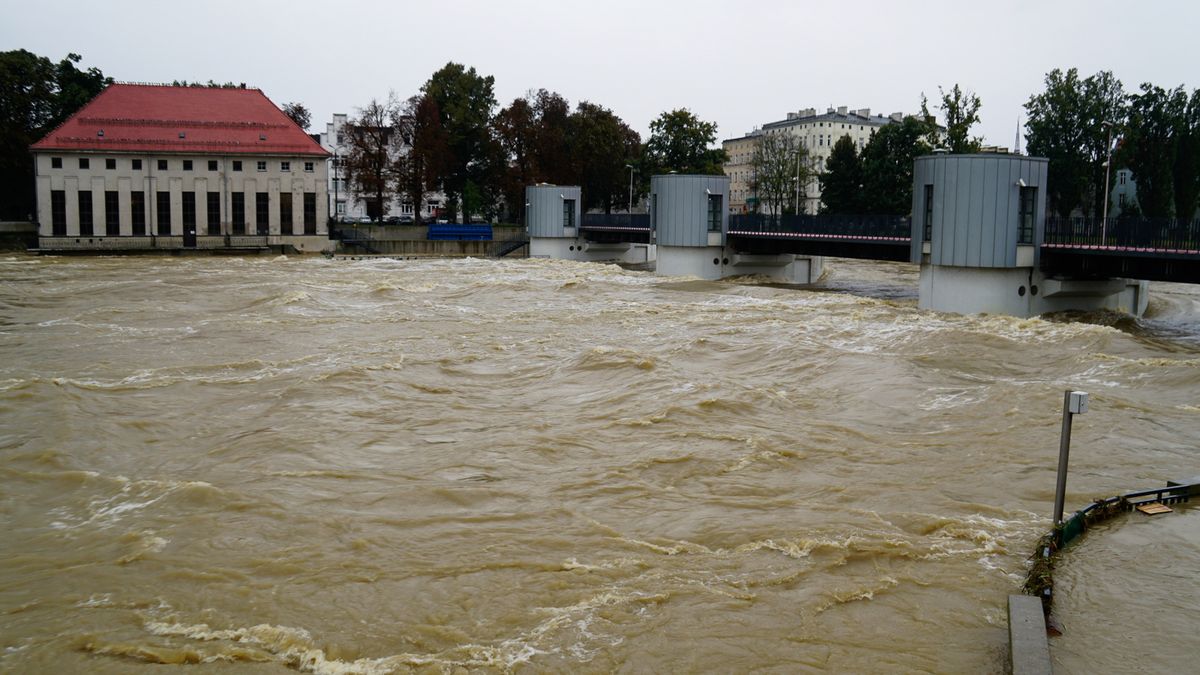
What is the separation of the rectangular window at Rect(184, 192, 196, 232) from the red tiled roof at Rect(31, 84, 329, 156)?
3.04m

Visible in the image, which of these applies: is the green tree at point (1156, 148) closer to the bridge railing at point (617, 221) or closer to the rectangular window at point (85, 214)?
A: the bridge railing at point (617, 221)

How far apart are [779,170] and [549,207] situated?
31485mm

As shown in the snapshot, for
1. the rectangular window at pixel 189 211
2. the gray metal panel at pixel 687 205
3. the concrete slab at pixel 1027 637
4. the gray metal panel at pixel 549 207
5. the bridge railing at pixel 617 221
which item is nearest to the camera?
the concrete slab at pixel 1027 637

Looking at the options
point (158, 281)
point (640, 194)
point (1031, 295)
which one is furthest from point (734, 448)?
point (640, 194)

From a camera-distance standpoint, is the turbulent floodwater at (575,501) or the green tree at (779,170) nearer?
the turbulent floodwater at (575,501)

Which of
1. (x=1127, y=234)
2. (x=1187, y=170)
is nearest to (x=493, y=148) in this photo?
(x=1187, y=170)

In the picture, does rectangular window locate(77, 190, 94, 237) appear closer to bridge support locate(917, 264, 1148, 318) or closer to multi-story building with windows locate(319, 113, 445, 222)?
multi-story building with windows locate(319, 113, 445, 222)

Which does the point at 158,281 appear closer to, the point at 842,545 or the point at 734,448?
the point at 734,448

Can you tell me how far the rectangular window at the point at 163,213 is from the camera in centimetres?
6931

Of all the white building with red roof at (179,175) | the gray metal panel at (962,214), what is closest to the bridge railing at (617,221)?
the white building with red roof at (179,175)

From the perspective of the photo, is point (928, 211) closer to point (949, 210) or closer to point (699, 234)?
point (949, 210)

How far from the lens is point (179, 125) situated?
70.6m

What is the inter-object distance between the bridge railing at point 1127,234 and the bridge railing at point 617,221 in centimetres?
3324

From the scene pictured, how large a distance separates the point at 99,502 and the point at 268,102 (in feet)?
221
